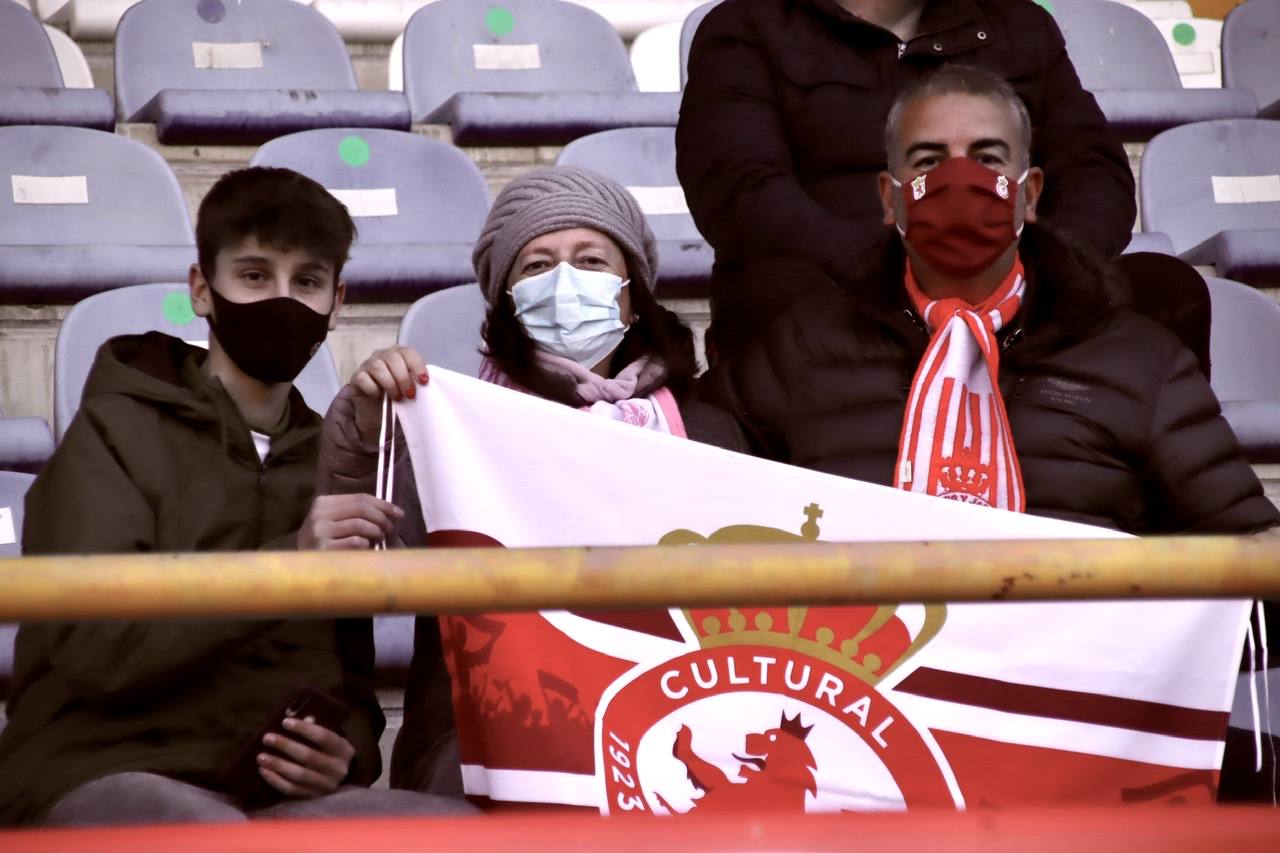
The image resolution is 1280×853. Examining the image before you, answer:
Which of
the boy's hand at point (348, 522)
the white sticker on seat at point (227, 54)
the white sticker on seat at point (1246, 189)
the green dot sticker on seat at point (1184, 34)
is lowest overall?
the boy's hand at point (348, 522)

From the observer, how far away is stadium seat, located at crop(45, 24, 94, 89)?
15.0ft

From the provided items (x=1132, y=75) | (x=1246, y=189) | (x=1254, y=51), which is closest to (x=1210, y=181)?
(x=1246, y=189)

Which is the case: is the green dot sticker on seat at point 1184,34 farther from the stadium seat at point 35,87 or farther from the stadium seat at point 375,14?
the stadium seat at point 35,87

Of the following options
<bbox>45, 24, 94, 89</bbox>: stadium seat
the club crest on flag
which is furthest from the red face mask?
<bbox>45, 24, 94, 89</bbox>: stadium seat

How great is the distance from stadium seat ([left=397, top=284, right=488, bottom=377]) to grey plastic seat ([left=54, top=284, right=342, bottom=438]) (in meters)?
0.17

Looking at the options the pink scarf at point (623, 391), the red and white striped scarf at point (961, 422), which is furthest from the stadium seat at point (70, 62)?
the red and white striped scarf at point (961, 422)

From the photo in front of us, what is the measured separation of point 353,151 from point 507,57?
3.08 feet

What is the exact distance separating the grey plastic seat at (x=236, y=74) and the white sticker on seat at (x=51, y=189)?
313 mm

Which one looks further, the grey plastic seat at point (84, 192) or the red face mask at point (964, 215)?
the grey plastic seat at point (84, 192)

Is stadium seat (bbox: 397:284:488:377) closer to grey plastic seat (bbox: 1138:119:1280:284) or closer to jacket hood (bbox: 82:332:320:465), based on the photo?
jacket hood (bbox: 82:332:320:465)

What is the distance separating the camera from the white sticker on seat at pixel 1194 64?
5484 mm

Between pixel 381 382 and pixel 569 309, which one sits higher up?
pixel 569 309

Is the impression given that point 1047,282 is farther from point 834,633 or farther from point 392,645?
point 392,645

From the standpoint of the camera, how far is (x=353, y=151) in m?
3.84
